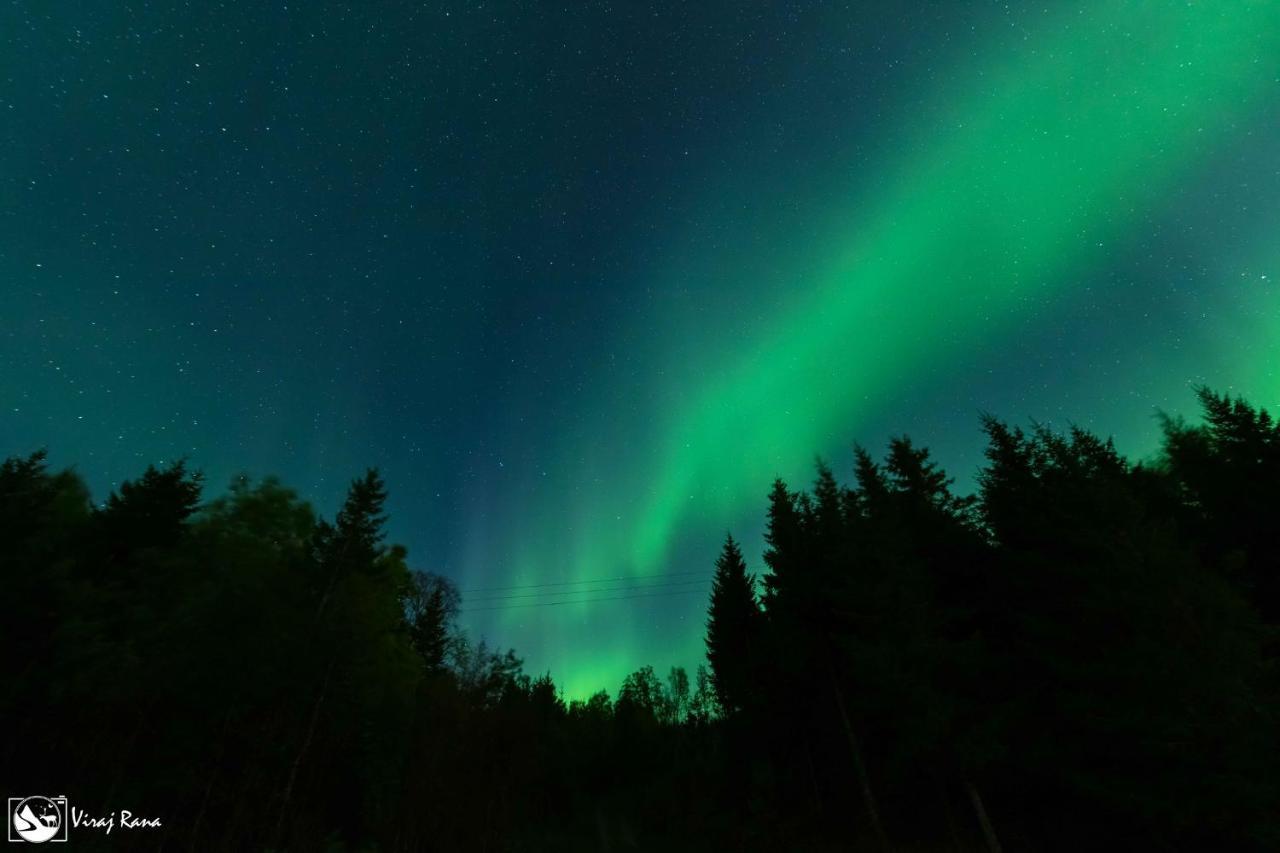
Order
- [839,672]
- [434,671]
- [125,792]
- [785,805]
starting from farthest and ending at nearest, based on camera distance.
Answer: [434,671] → [785,805] → [839,672] → [125,792]

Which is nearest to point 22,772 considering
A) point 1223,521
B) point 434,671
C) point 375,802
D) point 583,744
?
point 375,802

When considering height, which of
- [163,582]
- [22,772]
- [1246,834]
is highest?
[163,582]

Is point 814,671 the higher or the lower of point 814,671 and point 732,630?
the lower

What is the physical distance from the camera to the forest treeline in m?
17.0

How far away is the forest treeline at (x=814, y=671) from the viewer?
55.6 ft

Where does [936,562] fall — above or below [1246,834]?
above

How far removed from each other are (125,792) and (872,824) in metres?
31.0

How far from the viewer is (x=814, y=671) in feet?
102

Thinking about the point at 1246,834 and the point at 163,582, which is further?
the point at 163,582

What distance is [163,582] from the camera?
25.2 m

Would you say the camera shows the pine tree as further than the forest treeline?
Yes

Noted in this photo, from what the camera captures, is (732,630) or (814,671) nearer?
(814,671)

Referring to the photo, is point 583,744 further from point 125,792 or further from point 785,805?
point 125,792

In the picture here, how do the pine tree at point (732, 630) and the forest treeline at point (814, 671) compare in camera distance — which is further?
the pine tree at point (732, 630)
